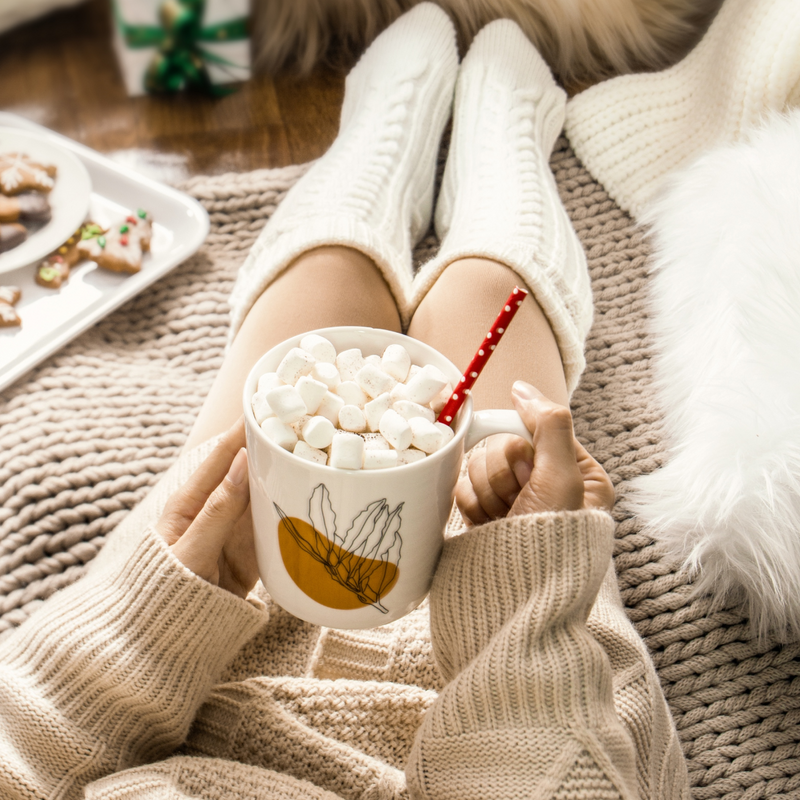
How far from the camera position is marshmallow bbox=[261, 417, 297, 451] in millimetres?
397

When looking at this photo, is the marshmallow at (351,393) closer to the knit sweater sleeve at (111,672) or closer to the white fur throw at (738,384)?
the knit sweater sleeve at (111,672)

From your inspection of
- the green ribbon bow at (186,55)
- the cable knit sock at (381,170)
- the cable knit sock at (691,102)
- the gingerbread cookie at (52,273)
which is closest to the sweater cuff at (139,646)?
the cable knit sock at (381,170)

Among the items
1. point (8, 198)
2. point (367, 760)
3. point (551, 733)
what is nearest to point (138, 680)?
point (367, 760)

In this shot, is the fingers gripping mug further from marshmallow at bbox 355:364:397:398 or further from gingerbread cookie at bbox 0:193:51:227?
gingerbread cookie at bbox 0:193:51:227

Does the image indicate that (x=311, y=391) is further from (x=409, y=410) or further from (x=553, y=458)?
(x=553, y=458)

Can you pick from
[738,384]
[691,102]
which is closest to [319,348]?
[738,384]

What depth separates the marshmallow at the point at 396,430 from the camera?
0.39 metres

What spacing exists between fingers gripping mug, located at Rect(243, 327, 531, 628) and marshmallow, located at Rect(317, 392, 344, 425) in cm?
3

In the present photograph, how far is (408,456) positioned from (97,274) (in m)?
0.70

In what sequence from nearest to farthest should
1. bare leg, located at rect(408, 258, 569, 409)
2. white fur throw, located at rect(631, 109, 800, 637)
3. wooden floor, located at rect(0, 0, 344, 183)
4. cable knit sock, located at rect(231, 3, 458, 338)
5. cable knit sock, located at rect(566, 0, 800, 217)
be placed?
white fur throw, located at rect(631, 109, 800, 637) → bare leg, located at rect(408, 258, 569, 409) → cable knit sock, located at rect(231, 3, 458, 338) → cable knit sock, located at rect(566, 0, 800, 217) → wooden floor, located at rect(0, 0, 344, 183)

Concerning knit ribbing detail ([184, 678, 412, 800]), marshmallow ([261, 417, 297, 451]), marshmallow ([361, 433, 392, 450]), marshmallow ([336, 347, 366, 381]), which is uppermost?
marshmallow ([336, 347, 366, 381])

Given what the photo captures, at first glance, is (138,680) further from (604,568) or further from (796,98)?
(796,98)

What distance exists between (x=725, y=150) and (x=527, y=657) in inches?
28.1

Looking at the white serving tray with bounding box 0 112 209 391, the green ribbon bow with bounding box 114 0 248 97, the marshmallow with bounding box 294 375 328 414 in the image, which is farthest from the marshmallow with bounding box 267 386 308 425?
the green ribbon bow with bounding box 114 0 248 97
